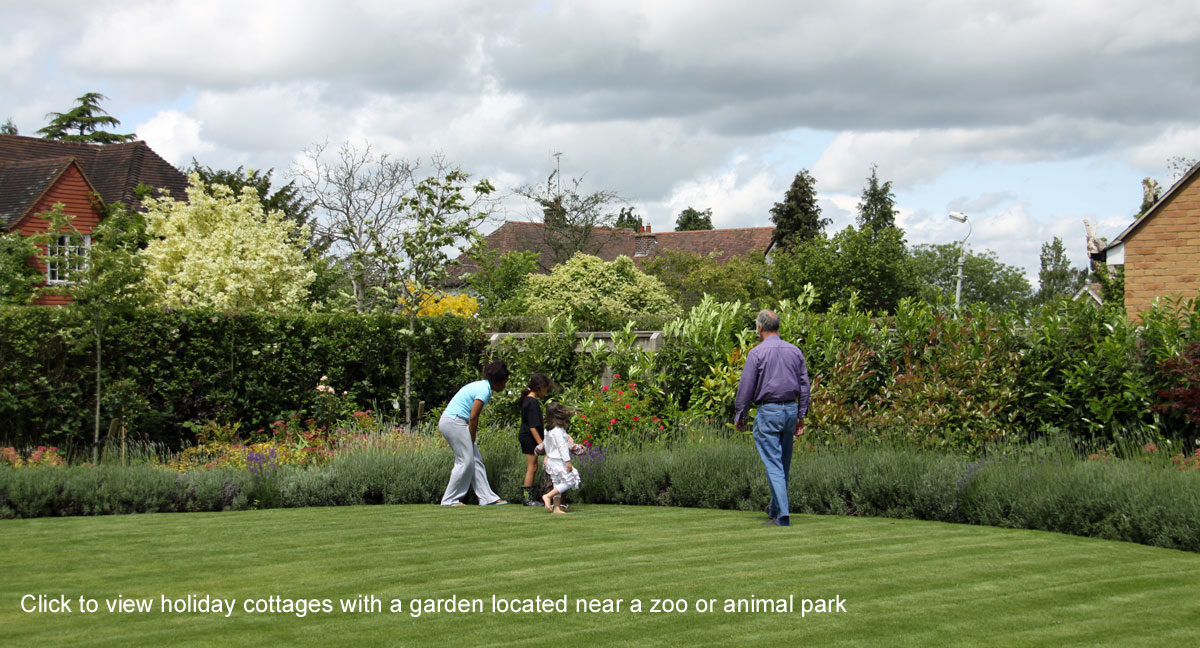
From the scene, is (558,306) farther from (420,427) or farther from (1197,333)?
(1197,333)

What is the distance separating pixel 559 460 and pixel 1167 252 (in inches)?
553

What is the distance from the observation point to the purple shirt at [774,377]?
8.62 meters

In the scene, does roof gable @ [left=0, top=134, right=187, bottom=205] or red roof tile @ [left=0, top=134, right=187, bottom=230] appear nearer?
red roof tile @ [left=0, top=134, right=187, bottom=230]

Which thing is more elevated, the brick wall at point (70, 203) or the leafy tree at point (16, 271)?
the brick wall at point (70, 203)

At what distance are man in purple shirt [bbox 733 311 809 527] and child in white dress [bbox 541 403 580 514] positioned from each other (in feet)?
6.30

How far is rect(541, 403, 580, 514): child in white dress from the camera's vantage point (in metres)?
9.73

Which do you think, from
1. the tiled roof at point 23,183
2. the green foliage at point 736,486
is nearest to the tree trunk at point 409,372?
the green foliage at point 736,486

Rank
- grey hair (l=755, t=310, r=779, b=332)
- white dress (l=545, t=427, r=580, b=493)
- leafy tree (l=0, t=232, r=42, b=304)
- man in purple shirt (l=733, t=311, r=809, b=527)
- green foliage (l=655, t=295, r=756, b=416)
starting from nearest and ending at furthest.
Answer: man in purple shirt (l=733, t=311, r=809, b=527) → grey hair (l=755, t=310, r=779, b=332) → white dress (l=545, t=427, r=580, b=493) → green foliage (l=655, t=295, r=756, b=416) → leafy tree (l=0, t=232, r=42, b=304)

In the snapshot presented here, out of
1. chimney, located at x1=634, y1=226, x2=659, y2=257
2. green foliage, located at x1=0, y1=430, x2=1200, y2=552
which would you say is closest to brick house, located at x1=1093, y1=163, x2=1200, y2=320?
green foliage, located at x1=0, y1=430, x2=1200, y2=552

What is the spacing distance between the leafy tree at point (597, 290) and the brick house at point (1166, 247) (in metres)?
12.8

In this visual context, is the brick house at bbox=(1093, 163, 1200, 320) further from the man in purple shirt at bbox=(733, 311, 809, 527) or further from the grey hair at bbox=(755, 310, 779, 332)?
the man in purple shirt at bbox=(733, 311, 809, 527)

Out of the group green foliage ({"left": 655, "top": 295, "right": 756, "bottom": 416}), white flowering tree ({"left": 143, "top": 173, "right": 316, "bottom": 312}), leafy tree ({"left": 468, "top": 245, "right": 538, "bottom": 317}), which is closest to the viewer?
green foliage ({"left": 655, "top": 295, "right": 756, "bottom": 416})

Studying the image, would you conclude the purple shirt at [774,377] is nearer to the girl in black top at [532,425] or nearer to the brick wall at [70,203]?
the girl in black top at [532,425]

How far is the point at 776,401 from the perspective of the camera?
28.4 feet
